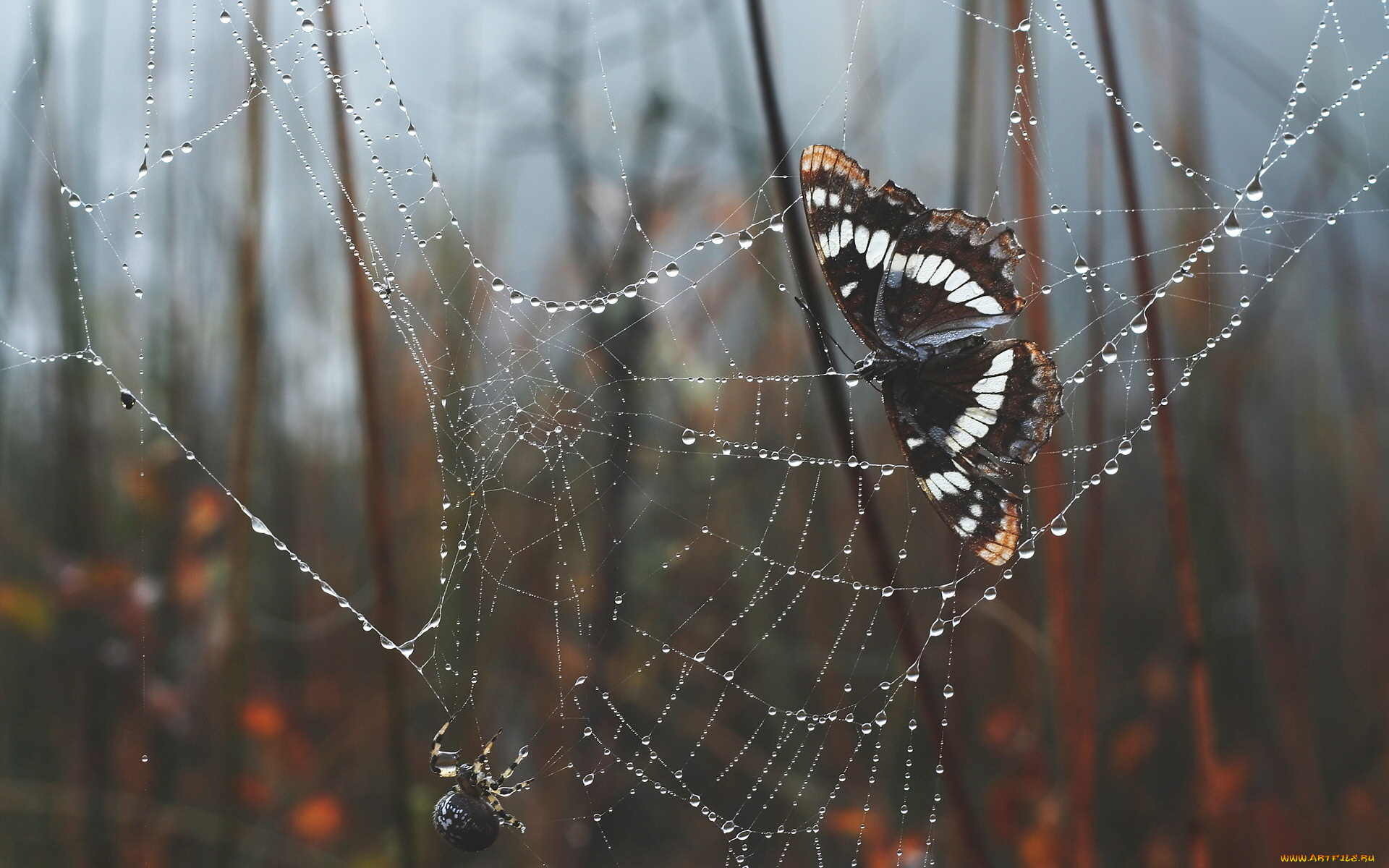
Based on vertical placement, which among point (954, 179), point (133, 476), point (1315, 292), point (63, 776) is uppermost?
point (1315, 292)

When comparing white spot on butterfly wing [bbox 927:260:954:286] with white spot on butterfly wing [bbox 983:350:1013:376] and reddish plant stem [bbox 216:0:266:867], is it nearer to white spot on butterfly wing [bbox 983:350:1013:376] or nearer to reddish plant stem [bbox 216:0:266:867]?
white spot on butterfly wing [bbox 983:350:1013:376]

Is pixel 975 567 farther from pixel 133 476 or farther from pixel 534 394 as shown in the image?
pixel 133 476

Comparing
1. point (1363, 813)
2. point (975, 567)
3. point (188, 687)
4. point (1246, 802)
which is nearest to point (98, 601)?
point (188, 687)

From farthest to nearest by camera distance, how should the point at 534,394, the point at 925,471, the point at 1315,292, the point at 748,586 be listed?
the point at 1315,292 → the point at 748,586 → the point at 534,394 → the point at 925,471

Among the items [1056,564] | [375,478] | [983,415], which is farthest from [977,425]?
[375,478]

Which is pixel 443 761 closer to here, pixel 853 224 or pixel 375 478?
pixel 375 478

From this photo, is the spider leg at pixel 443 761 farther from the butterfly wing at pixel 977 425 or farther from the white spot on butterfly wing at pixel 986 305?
the white spot on butterfly wing at pixel 986 305

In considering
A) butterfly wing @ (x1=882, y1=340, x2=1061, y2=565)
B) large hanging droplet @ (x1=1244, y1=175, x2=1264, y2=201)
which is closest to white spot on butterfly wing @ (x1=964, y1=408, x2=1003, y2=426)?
butterfly wing @ (x1=882, y1=340, x2=1061, y2=565)
